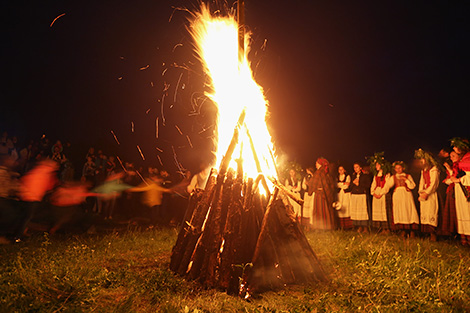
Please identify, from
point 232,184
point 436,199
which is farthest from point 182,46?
point 436,199

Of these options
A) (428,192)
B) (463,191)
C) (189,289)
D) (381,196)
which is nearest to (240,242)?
(189,289)

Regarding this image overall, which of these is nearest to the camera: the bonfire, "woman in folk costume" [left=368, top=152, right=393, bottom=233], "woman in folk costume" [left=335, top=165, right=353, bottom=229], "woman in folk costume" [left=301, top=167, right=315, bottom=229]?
the bonfire

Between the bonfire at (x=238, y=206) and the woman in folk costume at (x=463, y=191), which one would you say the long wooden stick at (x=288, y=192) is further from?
the woman in folk costume at (x=463, y=191)

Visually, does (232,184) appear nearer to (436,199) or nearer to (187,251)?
(187,251)

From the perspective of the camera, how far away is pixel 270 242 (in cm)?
459

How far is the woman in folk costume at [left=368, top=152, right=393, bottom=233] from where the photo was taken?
10.2m

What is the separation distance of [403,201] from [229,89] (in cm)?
731

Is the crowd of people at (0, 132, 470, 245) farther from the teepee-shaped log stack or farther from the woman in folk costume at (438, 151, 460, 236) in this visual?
the teepee-shaped log stack

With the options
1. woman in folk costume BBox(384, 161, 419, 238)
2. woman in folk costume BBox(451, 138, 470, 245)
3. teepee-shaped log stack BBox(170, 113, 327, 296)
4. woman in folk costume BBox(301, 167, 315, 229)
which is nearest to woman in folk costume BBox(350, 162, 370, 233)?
woman in folk costume BBox(384, 161, 419, 238)

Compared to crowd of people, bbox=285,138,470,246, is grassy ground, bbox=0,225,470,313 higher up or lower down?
lower down

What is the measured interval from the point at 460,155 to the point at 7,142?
1503 cm

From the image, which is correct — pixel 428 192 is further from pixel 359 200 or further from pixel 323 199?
pixel 323 199

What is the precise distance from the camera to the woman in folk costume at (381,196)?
1020cm

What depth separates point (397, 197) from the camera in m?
9.76
